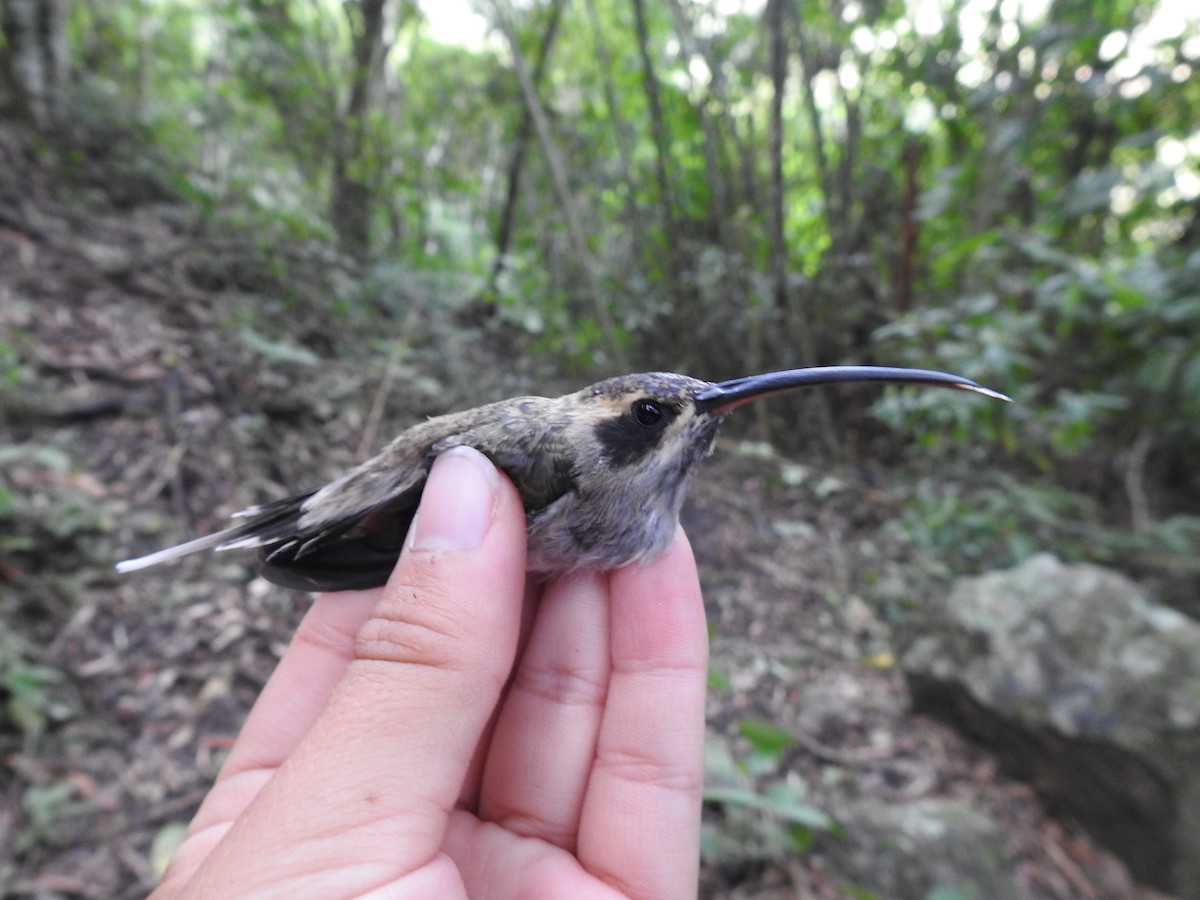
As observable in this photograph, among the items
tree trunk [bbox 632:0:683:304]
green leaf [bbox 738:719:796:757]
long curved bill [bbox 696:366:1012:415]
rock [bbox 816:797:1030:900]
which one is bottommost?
rock [bbox 816:797:1030:900]

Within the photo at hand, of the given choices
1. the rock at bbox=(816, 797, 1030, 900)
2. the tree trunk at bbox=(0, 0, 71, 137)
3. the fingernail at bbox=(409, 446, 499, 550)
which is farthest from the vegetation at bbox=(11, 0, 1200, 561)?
the fingernail at bbox=(409, 446, 499, 550)

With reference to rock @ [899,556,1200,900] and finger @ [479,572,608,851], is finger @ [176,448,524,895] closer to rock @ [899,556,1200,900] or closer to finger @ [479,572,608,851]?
finger @ [479,572,608,851]

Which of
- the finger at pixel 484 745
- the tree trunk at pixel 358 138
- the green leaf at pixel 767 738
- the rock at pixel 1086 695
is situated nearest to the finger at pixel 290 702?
the finger at pixel 484 745

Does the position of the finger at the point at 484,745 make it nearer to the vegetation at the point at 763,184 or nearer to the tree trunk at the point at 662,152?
the vegetation at the point at 763,184

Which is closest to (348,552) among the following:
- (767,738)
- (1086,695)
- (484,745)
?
(484,745)

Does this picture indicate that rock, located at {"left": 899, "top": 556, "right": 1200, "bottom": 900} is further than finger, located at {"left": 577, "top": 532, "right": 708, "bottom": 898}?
Yes

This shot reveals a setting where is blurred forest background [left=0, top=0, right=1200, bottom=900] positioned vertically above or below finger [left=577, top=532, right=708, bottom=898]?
above

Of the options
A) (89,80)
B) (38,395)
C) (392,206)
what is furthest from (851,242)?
(89,80)

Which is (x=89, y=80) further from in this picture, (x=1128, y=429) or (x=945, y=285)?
(x=1128, y=429)
